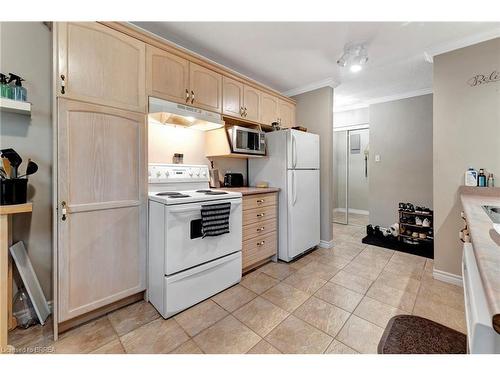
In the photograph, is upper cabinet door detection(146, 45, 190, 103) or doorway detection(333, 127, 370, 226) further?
doorway detection(333, 127, 370, 226)

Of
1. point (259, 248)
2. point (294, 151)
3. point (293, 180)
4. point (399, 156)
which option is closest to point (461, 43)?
point (294, 151)

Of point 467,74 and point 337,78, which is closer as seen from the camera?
point 467,74

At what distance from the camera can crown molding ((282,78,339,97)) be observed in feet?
9.74

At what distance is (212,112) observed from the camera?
2.22 meters

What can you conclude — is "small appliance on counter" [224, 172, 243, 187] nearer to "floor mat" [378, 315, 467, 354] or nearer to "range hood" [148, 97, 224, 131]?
"range hood" [148, 97, 224, 131]

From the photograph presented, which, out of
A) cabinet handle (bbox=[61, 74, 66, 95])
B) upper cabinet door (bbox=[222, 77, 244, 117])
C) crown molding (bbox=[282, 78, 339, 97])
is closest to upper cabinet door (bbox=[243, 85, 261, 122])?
upper cabinet door (bbox=[222, 77, 244, 117])

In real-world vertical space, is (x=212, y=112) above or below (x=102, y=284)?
above

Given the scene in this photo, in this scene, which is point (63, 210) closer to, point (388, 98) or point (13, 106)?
point (13, 106)

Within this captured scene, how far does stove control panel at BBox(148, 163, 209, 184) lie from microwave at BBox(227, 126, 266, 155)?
0.44 m

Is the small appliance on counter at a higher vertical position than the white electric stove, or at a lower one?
higher

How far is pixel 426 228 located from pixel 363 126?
219cm
